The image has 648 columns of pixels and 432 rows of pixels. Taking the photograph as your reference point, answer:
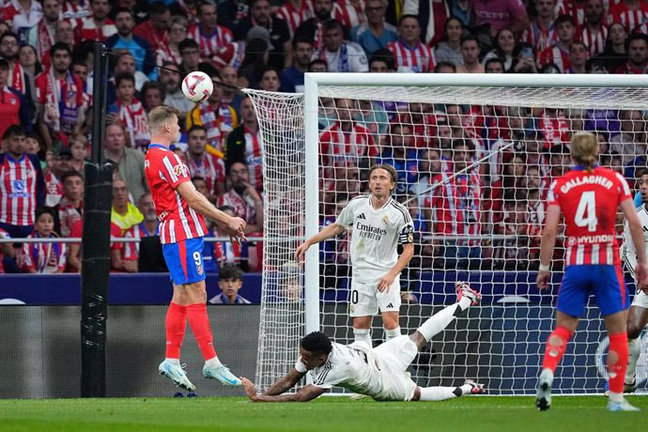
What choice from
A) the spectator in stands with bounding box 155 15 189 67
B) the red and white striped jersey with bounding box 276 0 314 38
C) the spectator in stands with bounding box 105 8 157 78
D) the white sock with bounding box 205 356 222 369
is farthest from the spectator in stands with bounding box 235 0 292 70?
the white sock with bounding box 205 356 222 369

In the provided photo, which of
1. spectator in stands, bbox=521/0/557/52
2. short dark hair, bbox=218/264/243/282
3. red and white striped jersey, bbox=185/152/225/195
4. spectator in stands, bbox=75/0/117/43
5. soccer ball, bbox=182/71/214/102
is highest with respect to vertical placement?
spectator in stands, bbox=521/0/557/52

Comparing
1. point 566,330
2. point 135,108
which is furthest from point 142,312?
point 566,330

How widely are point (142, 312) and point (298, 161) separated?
7.36 feet

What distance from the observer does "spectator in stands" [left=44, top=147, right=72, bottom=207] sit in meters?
14.9

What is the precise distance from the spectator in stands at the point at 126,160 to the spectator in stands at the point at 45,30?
1.73m

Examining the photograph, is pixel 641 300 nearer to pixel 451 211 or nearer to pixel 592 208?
pixel 451 211

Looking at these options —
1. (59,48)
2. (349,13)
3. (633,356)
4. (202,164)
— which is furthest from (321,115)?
(633,356)

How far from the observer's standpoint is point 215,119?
639 inches

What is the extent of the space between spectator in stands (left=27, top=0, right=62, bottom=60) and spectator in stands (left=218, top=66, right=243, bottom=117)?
2.33 m

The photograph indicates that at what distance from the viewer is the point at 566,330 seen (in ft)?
27.8

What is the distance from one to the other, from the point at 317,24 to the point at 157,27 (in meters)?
2.30

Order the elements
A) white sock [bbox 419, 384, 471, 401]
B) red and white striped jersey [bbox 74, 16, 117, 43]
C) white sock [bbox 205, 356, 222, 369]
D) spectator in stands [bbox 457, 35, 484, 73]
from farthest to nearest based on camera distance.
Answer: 1. spectator in stands [bbox 457, 35, 484, 73]
2. red and white striped jersey [bbox 74, 16, 117, 43]
3. white sock [bbox 205, 356, 222, 369]
4. white sock [bbox 419, 384, 471, 401]

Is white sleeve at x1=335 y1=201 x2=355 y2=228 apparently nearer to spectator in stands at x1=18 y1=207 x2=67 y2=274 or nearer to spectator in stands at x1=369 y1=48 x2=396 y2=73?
spectator in stands at x1=18 y1=207 x2=67 y2=274

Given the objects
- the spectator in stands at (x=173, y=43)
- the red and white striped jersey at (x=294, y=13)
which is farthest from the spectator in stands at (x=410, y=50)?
the spectator in stands at (x=173, y=43)
